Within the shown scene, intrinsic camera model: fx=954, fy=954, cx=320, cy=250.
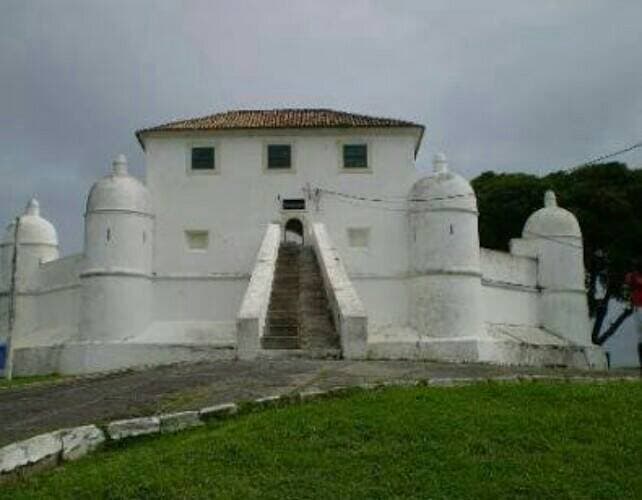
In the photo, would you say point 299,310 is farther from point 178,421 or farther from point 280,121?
point 178,421

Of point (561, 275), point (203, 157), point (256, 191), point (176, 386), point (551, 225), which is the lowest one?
point (176, 386)

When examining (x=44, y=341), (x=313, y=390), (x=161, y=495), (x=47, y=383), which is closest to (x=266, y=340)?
(x=47, y=383)

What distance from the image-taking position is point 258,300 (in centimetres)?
1925

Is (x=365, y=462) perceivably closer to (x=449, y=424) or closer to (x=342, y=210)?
(x=449, y=424)

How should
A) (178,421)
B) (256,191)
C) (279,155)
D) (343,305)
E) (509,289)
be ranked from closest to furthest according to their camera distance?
1. (178,421)
2. (343,305)
3. (256,191)
4. (279,155)
5. (509,289)

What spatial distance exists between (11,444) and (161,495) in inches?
72.2

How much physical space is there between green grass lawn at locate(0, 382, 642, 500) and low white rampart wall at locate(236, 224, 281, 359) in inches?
302

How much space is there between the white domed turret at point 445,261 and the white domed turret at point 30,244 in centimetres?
1088

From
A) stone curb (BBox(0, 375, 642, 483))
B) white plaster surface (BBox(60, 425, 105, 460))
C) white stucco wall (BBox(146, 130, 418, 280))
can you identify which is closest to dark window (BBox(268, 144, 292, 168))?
white stucco wall (BBox(146, 130, 418, 280))

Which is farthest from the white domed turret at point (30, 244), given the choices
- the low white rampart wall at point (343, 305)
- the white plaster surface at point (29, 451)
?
the white plaster surface at point (29, 451)

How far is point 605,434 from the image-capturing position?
338 inches

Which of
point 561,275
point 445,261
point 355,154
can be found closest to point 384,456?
point 445,261

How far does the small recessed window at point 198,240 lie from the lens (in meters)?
25.9

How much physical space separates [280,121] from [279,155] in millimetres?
1158
